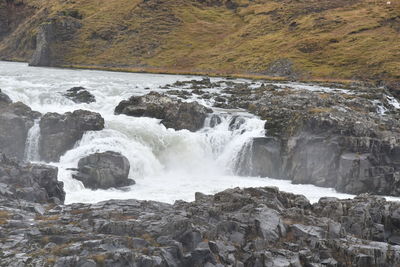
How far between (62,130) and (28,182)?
17.5m

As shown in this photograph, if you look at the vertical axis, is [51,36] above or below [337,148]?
above

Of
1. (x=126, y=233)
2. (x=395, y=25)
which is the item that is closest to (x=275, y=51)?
(x=395, y=25)

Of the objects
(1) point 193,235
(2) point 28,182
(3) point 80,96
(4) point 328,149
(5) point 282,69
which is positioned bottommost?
(1) point 193,235

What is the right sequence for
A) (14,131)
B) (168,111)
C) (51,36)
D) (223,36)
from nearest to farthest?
(14,131) → (168,111) → (51,36) → (223,36)

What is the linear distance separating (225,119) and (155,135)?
29.1 feet

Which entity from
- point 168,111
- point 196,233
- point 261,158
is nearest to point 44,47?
point 168,111

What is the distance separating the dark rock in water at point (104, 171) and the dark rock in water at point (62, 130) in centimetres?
659

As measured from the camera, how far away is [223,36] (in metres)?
151

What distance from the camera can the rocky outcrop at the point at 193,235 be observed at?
19141 millimetres

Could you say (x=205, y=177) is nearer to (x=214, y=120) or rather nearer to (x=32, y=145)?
(x=214, y=120)

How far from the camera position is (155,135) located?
4969 centimetres

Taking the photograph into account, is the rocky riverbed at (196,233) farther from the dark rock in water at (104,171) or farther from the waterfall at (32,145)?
the waterfall at (32,145)

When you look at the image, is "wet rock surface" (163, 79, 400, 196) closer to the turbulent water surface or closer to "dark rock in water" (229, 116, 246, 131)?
the turbulent water surface

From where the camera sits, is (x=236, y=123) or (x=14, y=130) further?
(x=236, y=123)
